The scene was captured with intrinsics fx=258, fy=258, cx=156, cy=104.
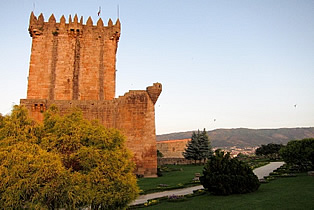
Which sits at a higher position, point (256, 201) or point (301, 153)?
point (301, 153)

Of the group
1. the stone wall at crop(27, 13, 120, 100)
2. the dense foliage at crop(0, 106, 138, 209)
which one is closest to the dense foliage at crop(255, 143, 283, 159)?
the stone wall at crop(27, 13, 120, 100)

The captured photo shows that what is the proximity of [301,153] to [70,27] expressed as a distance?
2377 cm

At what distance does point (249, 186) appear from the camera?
1233cm

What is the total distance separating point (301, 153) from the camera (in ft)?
66.4

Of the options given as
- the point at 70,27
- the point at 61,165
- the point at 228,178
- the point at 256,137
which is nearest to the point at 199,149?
the point at 70,27

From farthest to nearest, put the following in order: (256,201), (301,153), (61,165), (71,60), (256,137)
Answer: (256,137), (71,60), (301,153), (256,201), (61,165)

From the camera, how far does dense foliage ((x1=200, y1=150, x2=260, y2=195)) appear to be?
12.1 m

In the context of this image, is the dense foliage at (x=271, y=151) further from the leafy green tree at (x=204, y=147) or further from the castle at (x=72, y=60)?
the castle at (x=72, y=60)

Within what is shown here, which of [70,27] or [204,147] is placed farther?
[204,147]

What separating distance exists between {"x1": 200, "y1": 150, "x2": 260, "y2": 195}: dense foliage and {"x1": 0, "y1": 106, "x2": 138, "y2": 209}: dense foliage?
5.51 metres

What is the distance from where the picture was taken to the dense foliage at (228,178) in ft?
39.7

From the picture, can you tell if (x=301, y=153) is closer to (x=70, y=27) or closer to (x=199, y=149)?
(x=199, y=149)

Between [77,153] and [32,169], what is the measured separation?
1.28 meters

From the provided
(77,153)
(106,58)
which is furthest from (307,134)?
(77,153)
